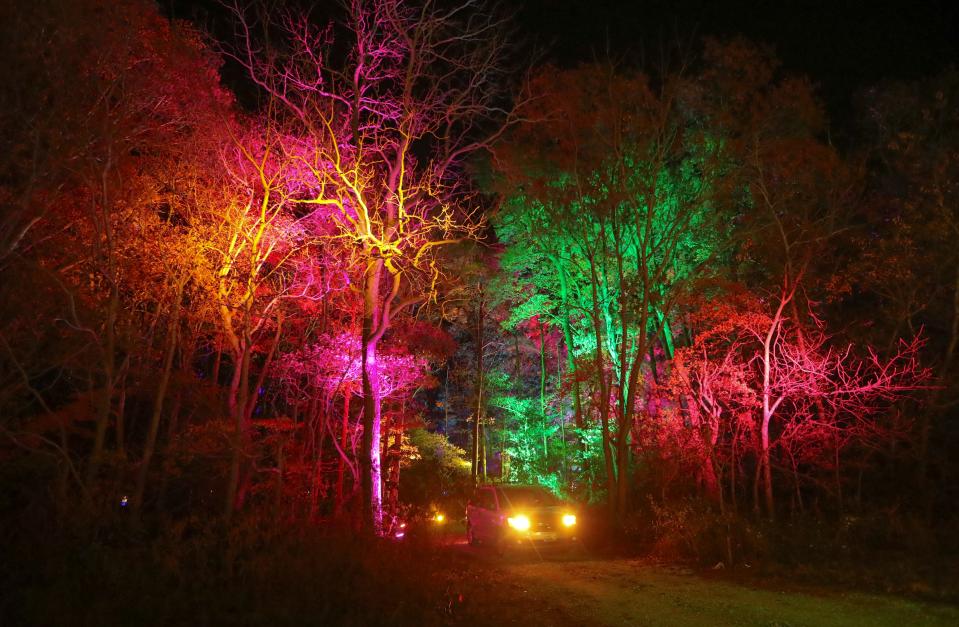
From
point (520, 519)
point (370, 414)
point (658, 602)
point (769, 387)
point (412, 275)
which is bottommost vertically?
point (658, 602)

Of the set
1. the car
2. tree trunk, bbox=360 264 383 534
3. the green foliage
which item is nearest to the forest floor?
the car

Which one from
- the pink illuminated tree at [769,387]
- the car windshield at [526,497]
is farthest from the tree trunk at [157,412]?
the pink illuminated tree at [769,387]

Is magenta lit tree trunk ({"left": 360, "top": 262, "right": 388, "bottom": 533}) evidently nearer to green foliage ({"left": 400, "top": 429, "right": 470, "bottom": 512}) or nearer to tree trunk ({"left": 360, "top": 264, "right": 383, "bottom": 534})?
tree trunk ({"left": 360, "top": 264, "right": 383, "bottom": 534})

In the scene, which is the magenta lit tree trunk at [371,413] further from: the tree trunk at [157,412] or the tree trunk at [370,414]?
the tree trunk at [157,412]

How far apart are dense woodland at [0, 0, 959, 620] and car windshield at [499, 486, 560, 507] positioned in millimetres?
2360

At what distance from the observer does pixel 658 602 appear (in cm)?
849

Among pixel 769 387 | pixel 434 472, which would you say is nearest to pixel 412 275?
pixel 769 387

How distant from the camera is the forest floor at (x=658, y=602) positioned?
7457 mm

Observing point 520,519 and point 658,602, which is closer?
point 658,602

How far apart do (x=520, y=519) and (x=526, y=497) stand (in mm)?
658

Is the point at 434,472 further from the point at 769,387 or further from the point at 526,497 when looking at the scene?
the point at 769,387

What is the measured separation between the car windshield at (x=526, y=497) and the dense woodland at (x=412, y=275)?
7.74 feet

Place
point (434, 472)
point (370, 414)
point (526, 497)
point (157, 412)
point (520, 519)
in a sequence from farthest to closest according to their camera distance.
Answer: point (434, 472), point (370, 414), point (157, 412), point (526, 497), point (520, 519)

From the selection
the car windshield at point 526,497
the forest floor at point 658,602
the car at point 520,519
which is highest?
the car windshield at point 526,497
